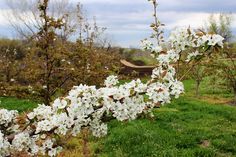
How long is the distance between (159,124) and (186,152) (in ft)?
9.71

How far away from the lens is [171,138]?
33.4 feet

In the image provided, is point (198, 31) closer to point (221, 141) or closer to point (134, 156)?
point (134, 156)

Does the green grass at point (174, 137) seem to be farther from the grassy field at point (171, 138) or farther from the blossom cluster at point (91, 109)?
the blossom cluster at point (91, 109)

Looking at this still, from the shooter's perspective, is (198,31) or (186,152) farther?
(186,152)

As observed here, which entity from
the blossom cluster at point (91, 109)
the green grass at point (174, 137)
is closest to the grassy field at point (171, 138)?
the green grass at point (174, 137)

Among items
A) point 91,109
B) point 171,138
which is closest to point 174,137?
point 171,138

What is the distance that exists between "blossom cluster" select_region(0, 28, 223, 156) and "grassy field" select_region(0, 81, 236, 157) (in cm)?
466

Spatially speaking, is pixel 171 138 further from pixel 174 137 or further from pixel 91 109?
pixel 91 109

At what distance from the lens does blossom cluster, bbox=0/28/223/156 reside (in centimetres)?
388

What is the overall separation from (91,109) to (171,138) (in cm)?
652

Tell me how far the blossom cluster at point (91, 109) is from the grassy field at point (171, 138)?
15.3 feet

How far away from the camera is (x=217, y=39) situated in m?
4.29

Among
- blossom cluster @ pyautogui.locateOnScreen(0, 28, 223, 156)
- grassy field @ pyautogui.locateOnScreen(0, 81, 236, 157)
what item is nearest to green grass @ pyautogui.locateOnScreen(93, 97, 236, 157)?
grassy field @ pyautogui.locateOnScreen(0, 81, 236, 157)

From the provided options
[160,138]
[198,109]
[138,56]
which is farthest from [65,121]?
[138,56]
